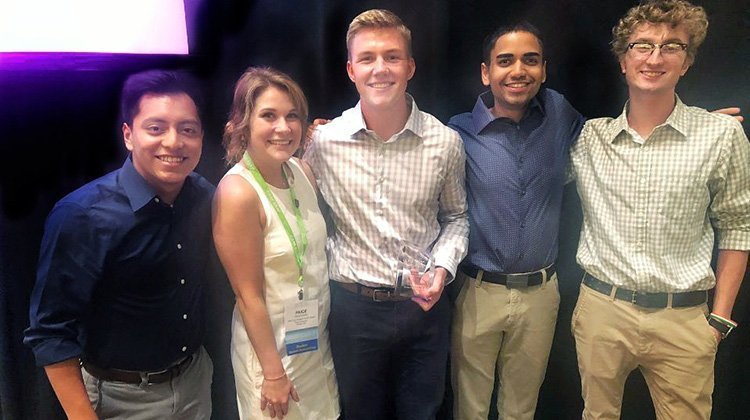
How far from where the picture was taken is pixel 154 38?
1993 millimetres

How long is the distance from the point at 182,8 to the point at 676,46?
183 centimetres

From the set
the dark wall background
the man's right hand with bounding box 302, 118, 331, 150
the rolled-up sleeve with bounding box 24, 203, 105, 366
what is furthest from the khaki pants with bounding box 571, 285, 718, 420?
the rolled-up sleeve with bounding box 24, 203, 105, 366

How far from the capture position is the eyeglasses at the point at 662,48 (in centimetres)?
189

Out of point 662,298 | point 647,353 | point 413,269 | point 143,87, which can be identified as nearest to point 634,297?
point 662,298

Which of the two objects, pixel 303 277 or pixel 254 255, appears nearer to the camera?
pixel 254 255

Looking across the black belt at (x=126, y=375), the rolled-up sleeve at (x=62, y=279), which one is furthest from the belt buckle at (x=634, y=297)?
the rolled-up sleeve at (x=62, y=279)

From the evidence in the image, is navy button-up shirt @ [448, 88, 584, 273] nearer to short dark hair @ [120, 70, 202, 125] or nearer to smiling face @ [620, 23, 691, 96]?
smiling face @ [620, 23, 691, 96]

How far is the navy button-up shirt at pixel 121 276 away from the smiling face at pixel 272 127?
0.27 m

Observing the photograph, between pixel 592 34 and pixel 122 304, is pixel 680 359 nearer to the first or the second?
pixel 592 34

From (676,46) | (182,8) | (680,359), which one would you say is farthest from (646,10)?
(182,8)

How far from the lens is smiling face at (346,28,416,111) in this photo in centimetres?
192

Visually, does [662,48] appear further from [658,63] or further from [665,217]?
[665,217]

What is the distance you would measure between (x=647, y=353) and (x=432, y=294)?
882mm

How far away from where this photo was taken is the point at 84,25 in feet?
5.95
